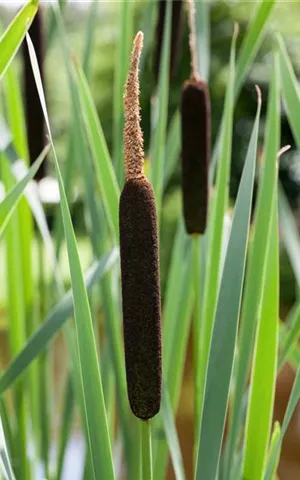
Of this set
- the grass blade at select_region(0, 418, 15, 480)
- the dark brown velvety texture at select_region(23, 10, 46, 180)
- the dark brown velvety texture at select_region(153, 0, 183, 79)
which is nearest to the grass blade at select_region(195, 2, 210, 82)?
the dark brown velvety texture at select_region(153, 0, 183, 79)

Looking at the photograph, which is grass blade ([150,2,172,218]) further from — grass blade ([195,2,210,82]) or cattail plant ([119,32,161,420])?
cattail plant ([119,32,161,420])

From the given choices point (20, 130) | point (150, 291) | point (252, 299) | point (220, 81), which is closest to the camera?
point (150, 291)

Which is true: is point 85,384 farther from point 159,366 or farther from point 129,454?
point 129,454

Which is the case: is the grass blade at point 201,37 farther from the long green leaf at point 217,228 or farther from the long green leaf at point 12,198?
the long green leaf at point 12,198

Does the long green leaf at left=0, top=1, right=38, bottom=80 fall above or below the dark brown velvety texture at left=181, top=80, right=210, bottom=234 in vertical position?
above

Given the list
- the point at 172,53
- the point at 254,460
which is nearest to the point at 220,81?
the point at 172,53


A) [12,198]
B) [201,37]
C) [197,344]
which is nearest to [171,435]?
[197,344]

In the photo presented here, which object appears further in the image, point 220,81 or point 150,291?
point 220,81
